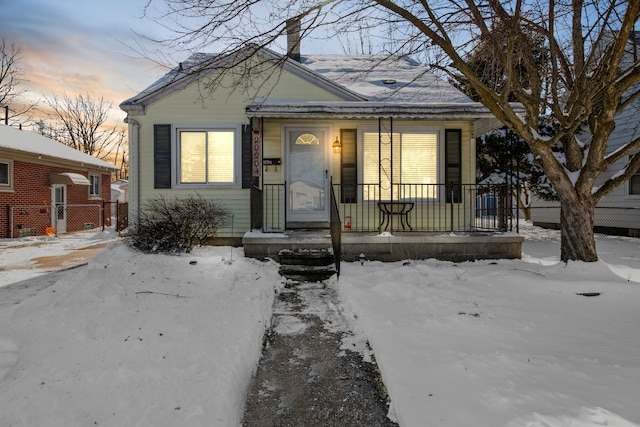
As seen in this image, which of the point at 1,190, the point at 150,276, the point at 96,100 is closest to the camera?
the point at 150,276

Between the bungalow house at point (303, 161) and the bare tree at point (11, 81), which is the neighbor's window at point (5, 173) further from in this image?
the bare tree at point (11, 81)

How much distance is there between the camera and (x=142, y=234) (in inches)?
265

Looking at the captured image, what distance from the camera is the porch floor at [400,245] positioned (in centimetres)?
652

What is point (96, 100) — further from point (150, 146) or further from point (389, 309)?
point (389, 309)

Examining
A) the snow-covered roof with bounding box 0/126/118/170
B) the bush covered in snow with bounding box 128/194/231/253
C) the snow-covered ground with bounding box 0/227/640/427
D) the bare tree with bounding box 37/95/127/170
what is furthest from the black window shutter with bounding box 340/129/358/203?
the bare tree with bounding box 37/95/127/170

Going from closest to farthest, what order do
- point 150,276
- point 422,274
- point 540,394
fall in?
point 540,394 → point 150,276 → point 422,274

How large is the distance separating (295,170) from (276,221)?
131 centimetres

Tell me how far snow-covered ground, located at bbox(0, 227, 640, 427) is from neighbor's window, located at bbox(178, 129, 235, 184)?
10.9 feet

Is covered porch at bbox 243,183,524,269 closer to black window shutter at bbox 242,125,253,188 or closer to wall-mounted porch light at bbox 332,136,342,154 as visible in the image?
black window shutter at bbox 242,125,253,188

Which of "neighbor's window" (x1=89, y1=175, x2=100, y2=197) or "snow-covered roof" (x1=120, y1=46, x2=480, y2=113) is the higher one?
"snow-covered roof" (x1=120, y1=46, x2=480, y2=113)

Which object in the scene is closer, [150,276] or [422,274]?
[150,276]

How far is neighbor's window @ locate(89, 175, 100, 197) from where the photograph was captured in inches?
687

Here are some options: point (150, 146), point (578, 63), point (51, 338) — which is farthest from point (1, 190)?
point (578, 63)

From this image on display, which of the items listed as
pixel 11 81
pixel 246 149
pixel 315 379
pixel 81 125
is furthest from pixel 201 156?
pixel 81 125
